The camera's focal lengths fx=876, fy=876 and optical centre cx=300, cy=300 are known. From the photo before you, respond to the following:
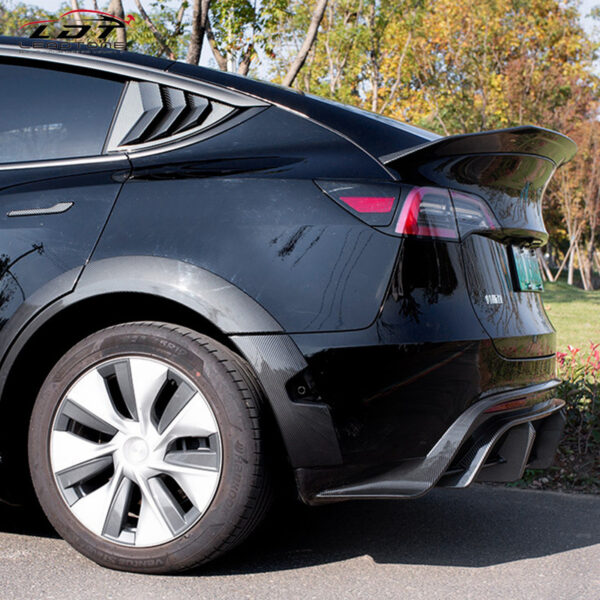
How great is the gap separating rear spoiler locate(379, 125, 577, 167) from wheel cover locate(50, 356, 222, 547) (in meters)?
1.03

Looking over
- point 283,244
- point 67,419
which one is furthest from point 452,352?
point 67,419

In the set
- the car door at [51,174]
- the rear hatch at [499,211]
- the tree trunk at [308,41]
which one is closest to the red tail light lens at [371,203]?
the rear hatch at [499,211]

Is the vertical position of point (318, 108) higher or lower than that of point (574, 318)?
higher

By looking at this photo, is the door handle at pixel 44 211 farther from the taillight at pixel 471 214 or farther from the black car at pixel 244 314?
the taillight at pixel 471 214

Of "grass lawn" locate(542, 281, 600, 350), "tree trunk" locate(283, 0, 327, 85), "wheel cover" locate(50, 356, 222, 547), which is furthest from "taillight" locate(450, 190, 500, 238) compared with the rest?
"tree trunk" locate(283, 0, 327, 85)

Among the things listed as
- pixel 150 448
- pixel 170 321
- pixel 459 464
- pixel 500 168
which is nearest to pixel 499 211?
pixel 500 168

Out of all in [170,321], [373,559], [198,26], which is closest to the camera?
[170,321]

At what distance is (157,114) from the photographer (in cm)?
307

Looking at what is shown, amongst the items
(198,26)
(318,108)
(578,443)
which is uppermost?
(198,26)

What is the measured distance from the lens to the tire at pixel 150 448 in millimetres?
2730

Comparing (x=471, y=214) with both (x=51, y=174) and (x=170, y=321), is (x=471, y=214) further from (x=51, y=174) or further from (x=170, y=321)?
(x=51, y=174)

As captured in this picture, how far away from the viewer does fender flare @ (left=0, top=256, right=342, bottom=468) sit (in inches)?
105

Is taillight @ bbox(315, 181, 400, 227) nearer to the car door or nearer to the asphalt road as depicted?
the car door

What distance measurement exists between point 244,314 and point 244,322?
2 cm
